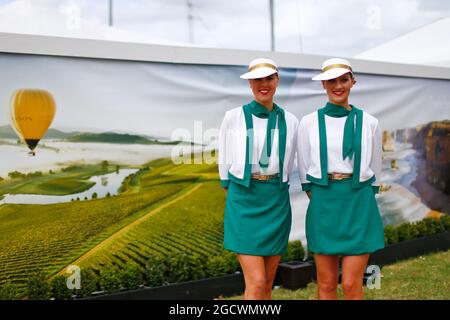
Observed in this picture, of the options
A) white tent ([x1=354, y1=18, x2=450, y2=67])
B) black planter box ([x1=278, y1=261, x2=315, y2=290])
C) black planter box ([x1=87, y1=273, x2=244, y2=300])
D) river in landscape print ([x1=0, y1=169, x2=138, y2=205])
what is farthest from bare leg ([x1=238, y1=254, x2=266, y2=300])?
white tent ([x1=354, y1=18, x2=450, y2=67])

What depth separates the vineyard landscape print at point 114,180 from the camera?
4855mm

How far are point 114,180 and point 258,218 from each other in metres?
2.22

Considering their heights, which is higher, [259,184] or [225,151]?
[225,151]

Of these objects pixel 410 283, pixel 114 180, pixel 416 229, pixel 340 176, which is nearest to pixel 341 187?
pixel 340 176

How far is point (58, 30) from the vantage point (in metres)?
5.28

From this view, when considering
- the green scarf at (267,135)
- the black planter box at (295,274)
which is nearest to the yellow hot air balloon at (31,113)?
the green scarf at (267,135)

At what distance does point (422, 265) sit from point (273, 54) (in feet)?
9.72

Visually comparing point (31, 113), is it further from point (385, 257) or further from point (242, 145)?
point (385, 257)

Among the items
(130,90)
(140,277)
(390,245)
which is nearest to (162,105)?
(130,90)

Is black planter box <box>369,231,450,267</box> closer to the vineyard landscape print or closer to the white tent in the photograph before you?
the vineyard landscape print

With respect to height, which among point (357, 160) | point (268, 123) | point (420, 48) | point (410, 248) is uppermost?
point (420, 48)

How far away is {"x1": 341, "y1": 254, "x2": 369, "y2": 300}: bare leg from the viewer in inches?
133

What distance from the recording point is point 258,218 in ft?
11.1

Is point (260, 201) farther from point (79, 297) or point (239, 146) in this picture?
point (79, 297)
